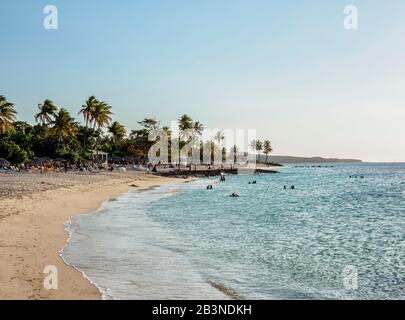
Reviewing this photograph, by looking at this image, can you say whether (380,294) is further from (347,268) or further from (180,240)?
(180,240)

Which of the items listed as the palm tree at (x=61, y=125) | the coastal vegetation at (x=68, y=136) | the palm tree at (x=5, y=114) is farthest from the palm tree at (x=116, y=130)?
the palm tree at (x=5, y=114)

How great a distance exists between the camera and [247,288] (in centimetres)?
1148

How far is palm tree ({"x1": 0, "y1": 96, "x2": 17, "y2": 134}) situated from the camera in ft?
214

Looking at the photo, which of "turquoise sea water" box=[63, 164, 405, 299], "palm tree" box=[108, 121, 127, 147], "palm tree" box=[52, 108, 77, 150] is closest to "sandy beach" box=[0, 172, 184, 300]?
"turquoise sea water" box=[63, 164, 405, 299]

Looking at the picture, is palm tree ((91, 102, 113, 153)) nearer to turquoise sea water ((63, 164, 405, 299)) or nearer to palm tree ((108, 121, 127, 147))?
palm tree ((108, 121, 127, 147))

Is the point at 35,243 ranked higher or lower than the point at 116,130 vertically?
lower

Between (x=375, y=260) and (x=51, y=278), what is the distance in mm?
10989

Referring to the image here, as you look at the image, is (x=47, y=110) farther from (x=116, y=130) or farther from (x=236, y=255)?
(x=236, y=255)

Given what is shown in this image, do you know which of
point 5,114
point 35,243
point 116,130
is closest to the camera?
point 35,243

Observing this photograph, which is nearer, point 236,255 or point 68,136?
point 236,255

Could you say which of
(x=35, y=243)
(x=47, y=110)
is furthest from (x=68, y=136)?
(x=35, y=243)

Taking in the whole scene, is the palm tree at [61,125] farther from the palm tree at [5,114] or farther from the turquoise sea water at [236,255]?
the turquoise sea water at [236,255]

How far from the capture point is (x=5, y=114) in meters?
67.7

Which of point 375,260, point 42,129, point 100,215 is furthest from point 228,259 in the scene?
point 42,129
